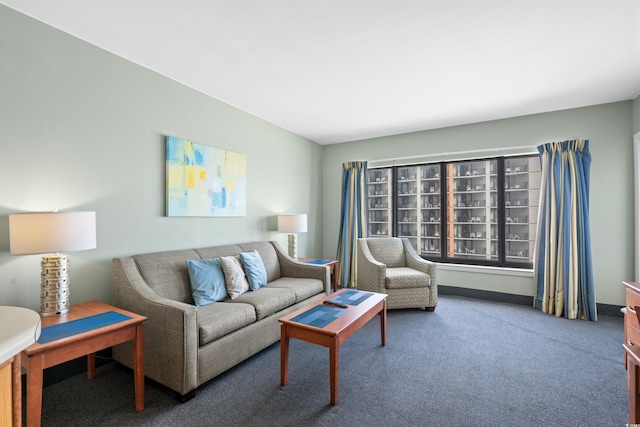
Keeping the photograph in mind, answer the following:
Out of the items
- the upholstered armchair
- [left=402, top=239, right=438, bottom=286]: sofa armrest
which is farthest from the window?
the upholstered armchair

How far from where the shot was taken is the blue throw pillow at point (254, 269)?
9.68 ft

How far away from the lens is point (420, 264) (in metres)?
3.85

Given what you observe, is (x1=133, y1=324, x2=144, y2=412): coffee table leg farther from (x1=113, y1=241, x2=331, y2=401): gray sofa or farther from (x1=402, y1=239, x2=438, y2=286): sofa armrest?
(x1=402, y1=239, x2=438, y2=286): sofa armrest

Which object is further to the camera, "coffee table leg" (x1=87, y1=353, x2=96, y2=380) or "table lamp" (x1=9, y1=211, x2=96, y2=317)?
"coffee table leg" (x1=87, y1=353, x2=96, y2=380)

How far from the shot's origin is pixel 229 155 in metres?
3.40

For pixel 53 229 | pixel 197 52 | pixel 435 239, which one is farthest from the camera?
pixel 435 239

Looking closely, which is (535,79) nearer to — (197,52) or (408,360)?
(408,360)

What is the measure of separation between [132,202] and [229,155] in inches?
46.6

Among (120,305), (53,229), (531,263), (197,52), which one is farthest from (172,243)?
(531,263)

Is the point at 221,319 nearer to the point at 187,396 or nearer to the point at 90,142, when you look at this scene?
the point at 187,396

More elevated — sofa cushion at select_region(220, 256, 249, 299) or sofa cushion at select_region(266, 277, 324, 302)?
sofa cushion at select_region(220, 256, 249, 299)

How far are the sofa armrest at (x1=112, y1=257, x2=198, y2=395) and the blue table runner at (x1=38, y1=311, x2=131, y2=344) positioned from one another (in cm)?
17

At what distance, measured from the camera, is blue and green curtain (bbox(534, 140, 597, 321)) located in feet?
11.1

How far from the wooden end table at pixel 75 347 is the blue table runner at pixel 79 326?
3 cm
